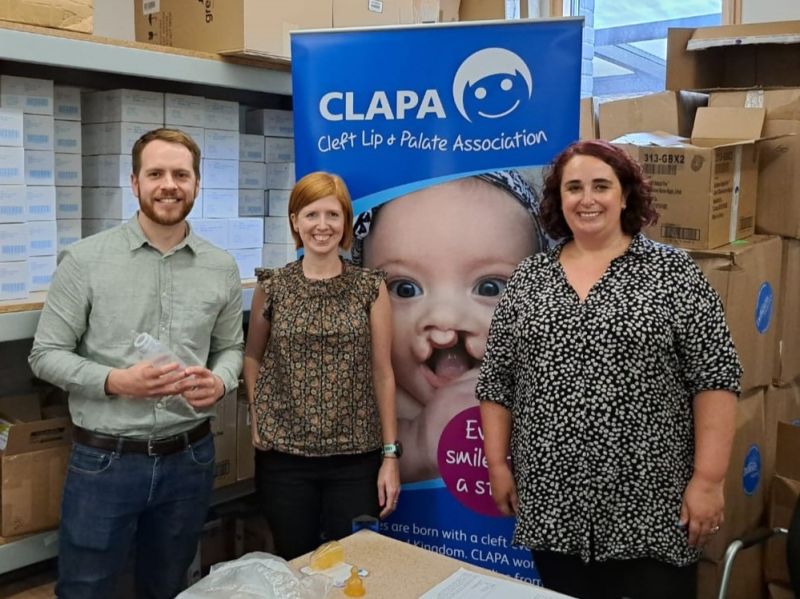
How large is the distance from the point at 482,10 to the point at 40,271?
1.77 m

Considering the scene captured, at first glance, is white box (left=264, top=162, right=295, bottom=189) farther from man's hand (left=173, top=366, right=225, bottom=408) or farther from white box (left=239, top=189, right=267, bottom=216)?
man's hand (left=173, top=366, right=225, bottom=408)

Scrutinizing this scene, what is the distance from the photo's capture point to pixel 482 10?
293 centimetres

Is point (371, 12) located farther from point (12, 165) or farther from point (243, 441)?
point (243, 441)

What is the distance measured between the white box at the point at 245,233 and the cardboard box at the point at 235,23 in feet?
1.55

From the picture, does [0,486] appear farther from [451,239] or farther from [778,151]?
[778,151]

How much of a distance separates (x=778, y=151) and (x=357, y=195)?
130cm

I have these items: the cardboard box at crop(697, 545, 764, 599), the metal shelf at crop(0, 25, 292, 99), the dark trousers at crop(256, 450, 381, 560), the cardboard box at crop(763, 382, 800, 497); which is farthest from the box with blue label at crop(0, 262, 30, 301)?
the cardboard box at crop(763, 382, 800, 497)

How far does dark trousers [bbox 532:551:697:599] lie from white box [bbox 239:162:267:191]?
1393mm

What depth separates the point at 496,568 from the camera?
229cm

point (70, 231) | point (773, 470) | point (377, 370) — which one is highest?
point (70, 231)

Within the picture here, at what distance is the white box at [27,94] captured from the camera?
192 cm

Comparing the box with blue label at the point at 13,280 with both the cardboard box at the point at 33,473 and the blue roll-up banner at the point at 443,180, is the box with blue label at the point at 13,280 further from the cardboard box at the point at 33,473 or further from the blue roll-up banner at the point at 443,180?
the blue roll-up banner at the point at 443,180

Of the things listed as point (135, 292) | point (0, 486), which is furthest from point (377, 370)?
point (0, 486)

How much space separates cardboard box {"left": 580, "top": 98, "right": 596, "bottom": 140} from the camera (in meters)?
2.91
